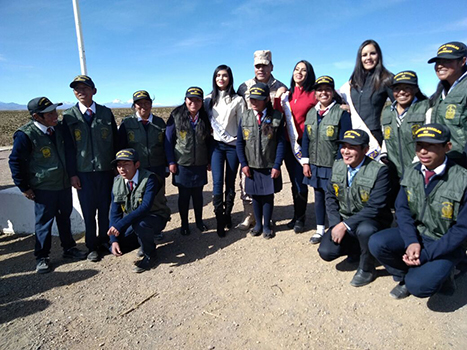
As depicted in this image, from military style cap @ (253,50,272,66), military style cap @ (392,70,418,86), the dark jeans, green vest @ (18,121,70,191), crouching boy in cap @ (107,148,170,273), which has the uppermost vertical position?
military style cap @ (253,50,272,66)

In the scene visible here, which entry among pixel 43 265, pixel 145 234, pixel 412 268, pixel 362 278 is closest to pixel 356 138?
pixel 412 268

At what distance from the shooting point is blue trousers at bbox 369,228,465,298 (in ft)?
8.80

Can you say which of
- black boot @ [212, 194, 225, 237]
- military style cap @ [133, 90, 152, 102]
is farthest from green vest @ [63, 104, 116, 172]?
black boot @ [212, 194, 225, 237]

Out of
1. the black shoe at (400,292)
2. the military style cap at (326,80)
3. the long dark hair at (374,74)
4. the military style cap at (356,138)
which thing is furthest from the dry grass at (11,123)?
the black shoe at (400,292)

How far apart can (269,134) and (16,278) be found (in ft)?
11.0

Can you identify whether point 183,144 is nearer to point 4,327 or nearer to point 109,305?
point 109,305

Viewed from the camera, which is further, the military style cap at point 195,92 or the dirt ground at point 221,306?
the military style cap at point 195,92

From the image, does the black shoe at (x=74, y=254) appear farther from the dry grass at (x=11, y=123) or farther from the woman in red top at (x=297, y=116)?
the dry grass at (x=11, y=123)

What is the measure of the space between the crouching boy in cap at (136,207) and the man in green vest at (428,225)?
2.36 m

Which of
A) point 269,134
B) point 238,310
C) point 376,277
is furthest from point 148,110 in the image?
point 376,277

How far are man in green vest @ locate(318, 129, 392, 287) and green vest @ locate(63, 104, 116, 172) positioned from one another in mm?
2627

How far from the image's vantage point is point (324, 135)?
375cm

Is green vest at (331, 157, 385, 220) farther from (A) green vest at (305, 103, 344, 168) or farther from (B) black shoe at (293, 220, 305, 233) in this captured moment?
(B) black shoe at (293, 220, 305, 233)

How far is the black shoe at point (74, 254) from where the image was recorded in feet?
13.5
